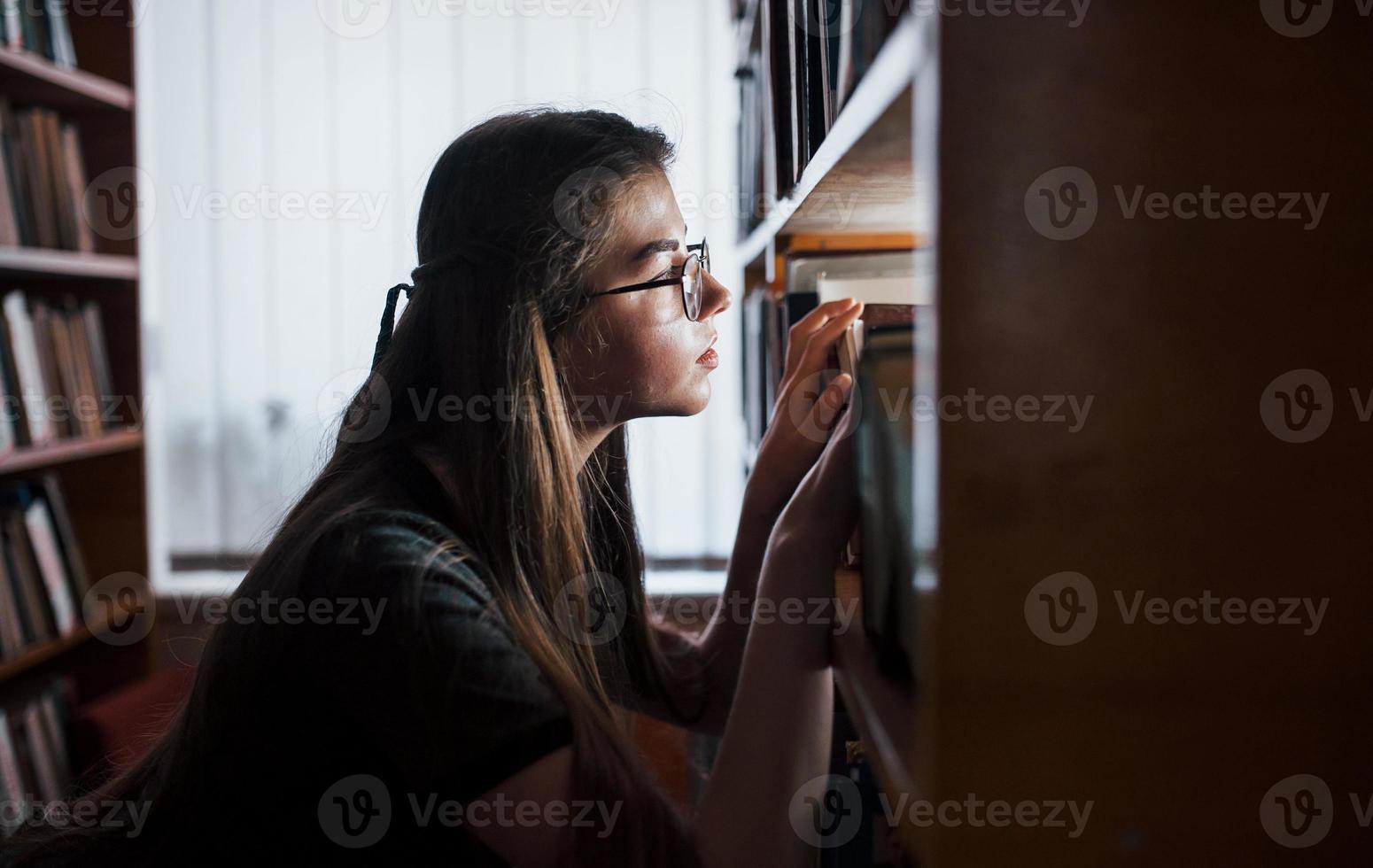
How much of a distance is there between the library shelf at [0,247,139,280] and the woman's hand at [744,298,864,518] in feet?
5.23

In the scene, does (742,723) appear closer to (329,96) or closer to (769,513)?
(769,513)

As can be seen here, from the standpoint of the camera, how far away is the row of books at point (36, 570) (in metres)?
1.96

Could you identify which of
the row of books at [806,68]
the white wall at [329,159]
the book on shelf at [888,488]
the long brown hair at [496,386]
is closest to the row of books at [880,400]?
the book on shelf at [888,488]

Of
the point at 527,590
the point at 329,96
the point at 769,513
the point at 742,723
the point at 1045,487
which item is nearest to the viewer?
the point at 1045,487

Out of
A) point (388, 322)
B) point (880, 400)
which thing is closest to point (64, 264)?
point (388, 322)

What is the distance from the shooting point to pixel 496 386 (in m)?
0.91

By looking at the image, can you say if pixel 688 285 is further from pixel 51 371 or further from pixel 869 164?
pixel 51 371

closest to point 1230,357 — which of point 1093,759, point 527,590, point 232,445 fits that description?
point 1093,759

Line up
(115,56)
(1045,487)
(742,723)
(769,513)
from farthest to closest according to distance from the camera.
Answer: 1. (115,56)
2. (769,513)
3. (742,723)
4. (1045,487)

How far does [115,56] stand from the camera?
2.27 metres

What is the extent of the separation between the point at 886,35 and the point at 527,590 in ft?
1.87

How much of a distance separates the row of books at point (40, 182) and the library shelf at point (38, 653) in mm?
829

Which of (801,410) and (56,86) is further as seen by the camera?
(56,86)

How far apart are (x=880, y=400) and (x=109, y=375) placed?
2.28 meters
